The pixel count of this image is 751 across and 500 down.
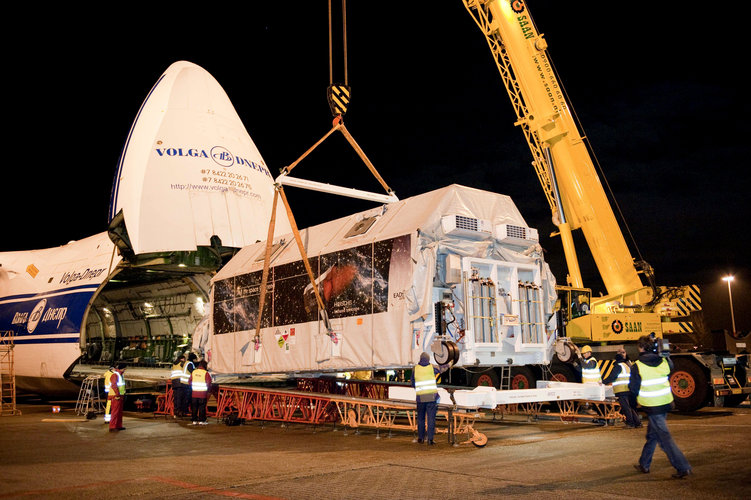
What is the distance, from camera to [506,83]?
19.9 m

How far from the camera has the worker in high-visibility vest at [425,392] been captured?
32.6ft

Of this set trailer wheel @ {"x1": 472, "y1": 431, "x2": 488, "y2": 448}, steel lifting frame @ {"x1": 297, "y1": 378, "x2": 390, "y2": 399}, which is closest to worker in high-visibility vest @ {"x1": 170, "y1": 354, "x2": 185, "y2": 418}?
steel lifting frame @ {"x1": 297, "y1": 378, "x2": 390, "y2": 399}

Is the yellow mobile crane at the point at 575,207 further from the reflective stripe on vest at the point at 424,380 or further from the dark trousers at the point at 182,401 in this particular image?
the dark trousers at the point at 182,401

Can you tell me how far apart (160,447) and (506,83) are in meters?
14.9

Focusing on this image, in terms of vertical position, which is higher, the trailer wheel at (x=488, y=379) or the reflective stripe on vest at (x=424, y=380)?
the reflective stripe on vest at (x=424, y=380)

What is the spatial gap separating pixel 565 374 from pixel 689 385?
2.98 meters

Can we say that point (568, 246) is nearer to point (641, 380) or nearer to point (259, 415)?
point (259, 415)

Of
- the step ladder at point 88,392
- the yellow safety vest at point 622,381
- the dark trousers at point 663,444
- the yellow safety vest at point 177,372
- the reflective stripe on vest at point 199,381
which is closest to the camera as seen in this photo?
the dark trousers at point 663,444

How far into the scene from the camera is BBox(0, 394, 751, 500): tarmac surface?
669cm

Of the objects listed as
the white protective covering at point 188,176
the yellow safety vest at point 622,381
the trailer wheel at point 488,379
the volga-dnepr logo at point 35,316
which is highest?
the white protective covering at point 188,176

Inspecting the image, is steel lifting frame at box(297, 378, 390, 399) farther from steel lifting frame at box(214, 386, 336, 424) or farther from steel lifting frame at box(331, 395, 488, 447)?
steel lifting frame at box(331, 395, 488, 447)

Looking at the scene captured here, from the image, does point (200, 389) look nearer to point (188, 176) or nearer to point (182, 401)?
point (182, 401)

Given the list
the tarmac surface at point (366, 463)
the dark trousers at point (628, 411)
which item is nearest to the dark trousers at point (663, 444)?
the tarmac surface at point (366, 463)

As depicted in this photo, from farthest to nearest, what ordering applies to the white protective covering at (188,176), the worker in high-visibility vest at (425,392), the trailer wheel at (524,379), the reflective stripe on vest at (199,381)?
the white protective covering at (188,176) → the trailer wheel at (524,379) → the reflective stripe on vest at (199,381) → the worker in high-visibility vest at (425,392)
